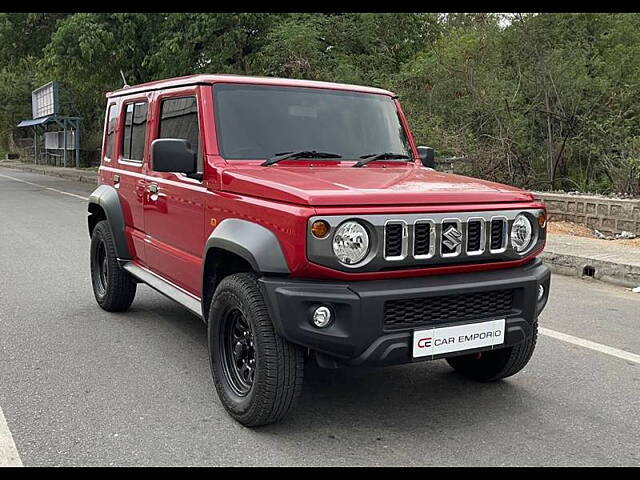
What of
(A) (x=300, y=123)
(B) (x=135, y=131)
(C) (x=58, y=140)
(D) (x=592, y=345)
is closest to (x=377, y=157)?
(A) (x=300, y=123)

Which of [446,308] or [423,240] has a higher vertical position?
[423,240]

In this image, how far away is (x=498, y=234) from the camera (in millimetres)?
4066

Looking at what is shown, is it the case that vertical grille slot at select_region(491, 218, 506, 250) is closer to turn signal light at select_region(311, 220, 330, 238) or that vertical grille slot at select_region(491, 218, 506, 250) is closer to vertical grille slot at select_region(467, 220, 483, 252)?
vertical grille slot at select_region(467, 220, 483, 252)

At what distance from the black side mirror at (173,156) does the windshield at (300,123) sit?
0.22 m

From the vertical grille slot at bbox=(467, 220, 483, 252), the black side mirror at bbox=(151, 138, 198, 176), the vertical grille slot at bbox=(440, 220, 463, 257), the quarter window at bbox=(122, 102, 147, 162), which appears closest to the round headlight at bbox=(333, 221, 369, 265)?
the vertical grille slot at bbox=(440, 220, 463, 257)

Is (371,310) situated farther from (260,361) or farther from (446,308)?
(260,361)

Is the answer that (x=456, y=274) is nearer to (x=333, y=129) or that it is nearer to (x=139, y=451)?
(x=333, y=129)

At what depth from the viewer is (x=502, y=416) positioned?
4270 mm

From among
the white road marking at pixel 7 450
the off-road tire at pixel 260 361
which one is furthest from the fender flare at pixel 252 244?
the white road marking at pixel 7 450

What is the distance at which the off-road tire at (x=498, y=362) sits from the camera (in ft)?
15.0

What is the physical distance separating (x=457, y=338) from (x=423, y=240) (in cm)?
57

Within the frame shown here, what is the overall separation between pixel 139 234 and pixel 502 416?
10.4 ft

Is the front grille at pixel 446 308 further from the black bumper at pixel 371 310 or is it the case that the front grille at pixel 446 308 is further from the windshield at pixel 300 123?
the windshield at pixel 300 123
